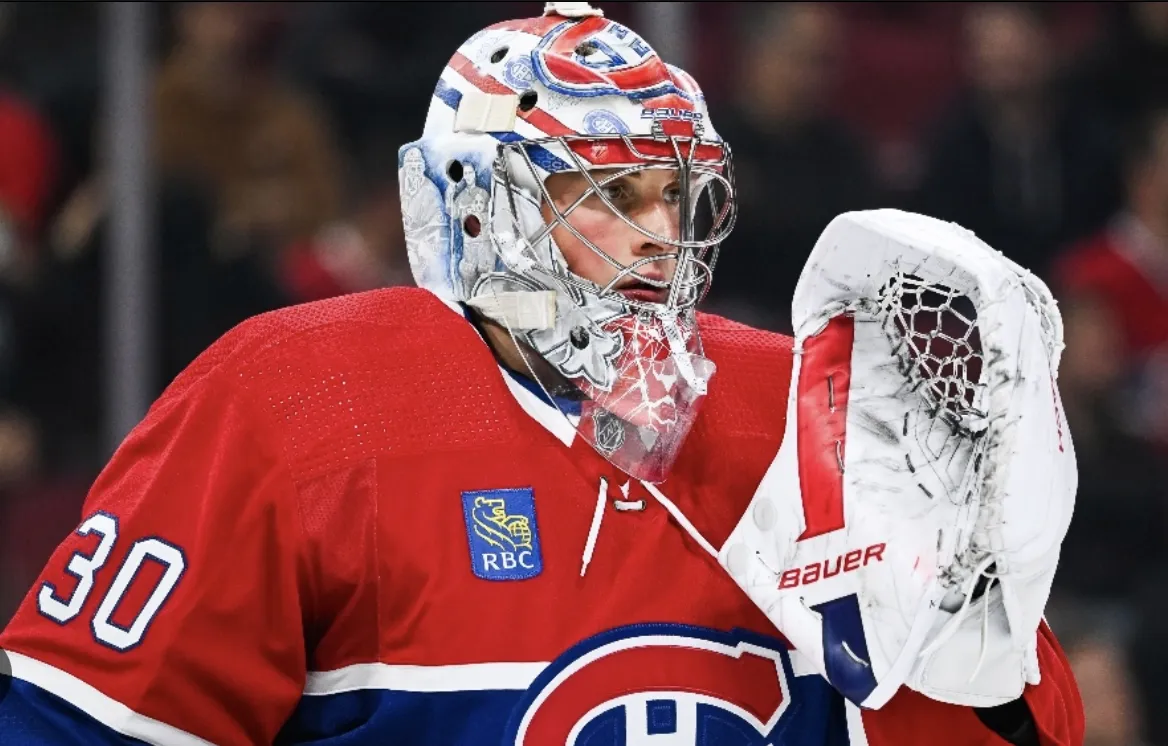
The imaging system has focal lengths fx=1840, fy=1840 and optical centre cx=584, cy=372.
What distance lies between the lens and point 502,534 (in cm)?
194

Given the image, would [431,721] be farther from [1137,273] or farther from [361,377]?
[1137,273]

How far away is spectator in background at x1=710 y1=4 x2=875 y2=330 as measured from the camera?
3615mm

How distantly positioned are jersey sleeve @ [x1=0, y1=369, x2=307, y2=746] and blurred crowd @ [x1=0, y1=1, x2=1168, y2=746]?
5.25ft

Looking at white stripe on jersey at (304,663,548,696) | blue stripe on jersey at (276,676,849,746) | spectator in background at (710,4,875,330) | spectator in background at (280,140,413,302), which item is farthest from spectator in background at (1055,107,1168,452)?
white stripe on jersey at (304,663,548,696)

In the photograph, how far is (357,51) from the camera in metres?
3.77

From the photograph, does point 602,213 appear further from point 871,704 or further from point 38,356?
point 38,356

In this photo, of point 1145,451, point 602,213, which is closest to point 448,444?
point 602,213

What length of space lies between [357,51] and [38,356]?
0.89 metres

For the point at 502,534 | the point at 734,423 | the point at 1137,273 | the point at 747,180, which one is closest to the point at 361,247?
the point at 747,180

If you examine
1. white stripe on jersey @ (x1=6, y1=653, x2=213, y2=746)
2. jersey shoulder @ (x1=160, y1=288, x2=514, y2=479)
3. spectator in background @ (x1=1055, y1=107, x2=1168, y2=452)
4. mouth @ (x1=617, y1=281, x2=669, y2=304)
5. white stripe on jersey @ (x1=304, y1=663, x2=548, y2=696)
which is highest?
mouth @ (x1=617, y1=281, x2=669, y2=304)

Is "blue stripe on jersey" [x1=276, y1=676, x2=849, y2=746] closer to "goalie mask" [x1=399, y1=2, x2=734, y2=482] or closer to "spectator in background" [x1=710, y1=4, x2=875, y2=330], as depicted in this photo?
"goalie mask" [x1=399, y1=2, x2=734, y2=482]

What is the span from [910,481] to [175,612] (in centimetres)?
76

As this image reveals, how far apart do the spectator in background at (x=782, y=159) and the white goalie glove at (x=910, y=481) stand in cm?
155

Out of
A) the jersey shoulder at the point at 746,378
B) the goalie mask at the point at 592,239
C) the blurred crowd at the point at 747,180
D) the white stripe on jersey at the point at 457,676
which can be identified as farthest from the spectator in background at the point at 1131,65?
the white stripe on jersey at the point at 457,676
